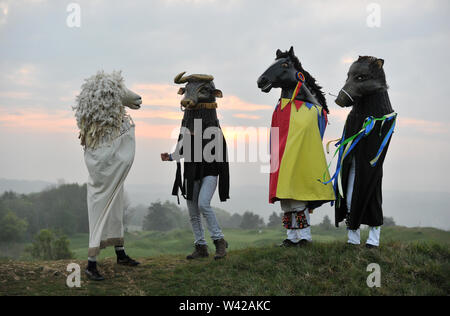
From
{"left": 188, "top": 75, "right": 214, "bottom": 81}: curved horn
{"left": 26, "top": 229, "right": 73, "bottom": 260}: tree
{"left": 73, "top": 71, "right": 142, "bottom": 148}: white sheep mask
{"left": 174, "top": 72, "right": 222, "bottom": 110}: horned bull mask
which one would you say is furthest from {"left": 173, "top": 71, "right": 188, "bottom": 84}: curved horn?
{"left": 26, "top": 229, "right": 73, "bottom": 260}: tree

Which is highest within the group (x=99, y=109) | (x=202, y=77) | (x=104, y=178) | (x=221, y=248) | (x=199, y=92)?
(x=202, y=77)

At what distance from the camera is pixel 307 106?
6086 mm

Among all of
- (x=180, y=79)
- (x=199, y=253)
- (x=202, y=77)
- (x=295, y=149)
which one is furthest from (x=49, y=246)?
(x=295, y=149)

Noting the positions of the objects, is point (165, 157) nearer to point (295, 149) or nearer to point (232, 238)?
point (295, 149)

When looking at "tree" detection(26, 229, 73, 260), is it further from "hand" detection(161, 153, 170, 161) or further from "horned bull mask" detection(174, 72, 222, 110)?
"horned bull mask" detection(174, 72, 222, 110)

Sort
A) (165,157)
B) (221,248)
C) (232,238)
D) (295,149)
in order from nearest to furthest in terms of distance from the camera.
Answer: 1. (295,149)
2. (221,248)
3. (165,157)
4. (232,238)

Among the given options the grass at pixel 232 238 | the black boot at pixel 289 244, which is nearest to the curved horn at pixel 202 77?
the black boot at pixel 289 244

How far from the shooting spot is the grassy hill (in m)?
4.91

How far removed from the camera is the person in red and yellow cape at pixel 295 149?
5.87m

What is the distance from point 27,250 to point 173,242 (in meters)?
3.25

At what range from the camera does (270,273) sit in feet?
17.4

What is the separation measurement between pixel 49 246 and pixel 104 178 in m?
4.34

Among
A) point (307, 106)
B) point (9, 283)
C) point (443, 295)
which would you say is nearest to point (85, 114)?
point (9, 283)

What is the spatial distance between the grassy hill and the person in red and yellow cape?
52 centimetres
